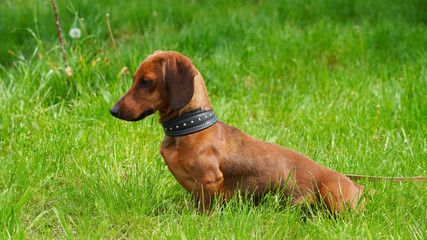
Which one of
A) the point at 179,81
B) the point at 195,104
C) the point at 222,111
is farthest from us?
the point at 222,111

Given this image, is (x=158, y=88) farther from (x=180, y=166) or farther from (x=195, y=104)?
Answer: (x=180, y=166)

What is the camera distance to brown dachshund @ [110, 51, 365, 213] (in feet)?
8.52

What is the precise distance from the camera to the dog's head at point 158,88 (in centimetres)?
257

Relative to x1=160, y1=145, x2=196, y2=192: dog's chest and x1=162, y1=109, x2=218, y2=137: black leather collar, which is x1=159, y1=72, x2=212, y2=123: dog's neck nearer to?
x1=162, y1=109, x2=218, y2=137: black leather collar

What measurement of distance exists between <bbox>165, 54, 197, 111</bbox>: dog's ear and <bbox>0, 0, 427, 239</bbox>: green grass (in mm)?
650

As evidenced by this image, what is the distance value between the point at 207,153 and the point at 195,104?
0.29 meters

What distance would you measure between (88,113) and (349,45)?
3.31 m

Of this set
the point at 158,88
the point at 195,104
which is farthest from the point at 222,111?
the point at 158,88

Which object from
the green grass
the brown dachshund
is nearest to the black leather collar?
the brown dachshund

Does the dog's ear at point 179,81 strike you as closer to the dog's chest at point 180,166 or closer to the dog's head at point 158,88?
the dog's head at point 158,88

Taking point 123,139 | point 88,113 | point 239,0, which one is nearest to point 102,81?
point 88,113

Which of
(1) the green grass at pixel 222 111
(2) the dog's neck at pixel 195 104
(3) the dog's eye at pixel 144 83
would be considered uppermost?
(3) the dog's eye at pixel 144 83

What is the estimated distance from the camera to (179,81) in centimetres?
257

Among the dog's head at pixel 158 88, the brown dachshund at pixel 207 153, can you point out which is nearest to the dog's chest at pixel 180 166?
the brown dachshund at pixel 207 153
